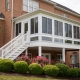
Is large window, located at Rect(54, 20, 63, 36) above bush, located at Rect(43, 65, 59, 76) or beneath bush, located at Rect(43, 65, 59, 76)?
above

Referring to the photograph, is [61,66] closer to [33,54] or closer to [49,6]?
[33,54]

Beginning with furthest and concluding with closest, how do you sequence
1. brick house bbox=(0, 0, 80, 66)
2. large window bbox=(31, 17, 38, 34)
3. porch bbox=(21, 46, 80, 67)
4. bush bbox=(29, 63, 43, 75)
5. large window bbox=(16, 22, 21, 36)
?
1. porch bbox=(21, 46, 80, 67)
2. large window bbox=(16, 22, 21, 36)
3. large window bbox=(31, 17, 38, 34)
4. brick house bbox=(0, 0, 80, 66)
5. bush bbox=(29, 63, 43, 75)

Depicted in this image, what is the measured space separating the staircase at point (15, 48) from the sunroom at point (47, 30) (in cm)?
58

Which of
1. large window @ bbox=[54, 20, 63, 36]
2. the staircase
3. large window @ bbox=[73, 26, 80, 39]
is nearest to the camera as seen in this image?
the staircase

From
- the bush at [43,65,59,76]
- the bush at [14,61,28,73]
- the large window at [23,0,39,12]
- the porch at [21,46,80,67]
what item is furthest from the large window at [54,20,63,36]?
the bush at [14,61,28,73]

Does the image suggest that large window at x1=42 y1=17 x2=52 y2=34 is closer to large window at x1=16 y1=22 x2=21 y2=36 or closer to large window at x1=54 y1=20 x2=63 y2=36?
large window at x1=54 y1=20 x2=63 y2=36

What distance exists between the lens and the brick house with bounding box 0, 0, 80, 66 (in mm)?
18891

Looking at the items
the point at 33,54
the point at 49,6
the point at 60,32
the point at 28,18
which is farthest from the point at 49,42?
the point at 49,6

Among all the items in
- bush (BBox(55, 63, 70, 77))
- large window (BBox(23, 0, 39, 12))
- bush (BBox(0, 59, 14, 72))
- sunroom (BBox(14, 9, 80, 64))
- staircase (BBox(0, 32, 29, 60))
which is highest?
large window (BBox(23, 0, 39, 12))

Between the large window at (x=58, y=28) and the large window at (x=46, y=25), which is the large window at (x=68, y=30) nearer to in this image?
the large window at (x=58, y=28)

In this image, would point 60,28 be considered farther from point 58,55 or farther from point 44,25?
point 58,55

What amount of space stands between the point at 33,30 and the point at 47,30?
1.57 meters

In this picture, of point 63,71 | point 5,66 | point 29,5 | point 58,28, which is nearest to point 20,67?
point 5,66

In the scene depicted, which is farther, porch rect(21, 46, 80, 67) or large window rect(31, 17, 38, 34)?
porch rect(21, 46, 80, 67)
